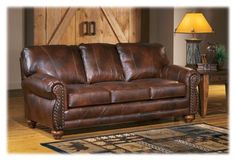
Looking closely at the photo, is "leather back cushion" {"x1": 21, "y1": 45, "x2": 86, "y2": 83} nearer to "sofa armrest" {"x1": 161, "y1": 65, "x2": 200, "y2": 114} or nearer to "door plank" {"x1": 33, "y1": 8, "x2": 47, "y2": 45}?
"sofa armrest" {"x1": 161, "y1": 65, "x2": 200, "y2": 114}

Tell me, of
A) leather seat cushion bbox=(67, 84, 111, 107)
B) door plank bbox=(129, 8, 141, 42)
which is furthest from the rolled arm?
door plank bbox=(129, 8, 141, 42)

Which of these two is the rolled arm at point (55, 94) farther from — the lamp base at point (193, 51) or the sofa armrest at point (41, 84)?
the lamp base at point (193, 51)

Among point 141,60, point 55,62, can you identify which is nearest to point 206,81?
point 141,60

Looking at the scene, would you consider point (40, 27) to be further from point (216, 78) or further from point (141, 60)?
point (216, 78)

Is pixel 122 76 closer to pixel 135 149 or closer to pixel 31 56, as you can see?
pixel 31 56

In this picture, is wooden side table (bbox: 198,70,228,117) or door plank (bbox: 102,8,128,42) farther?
door plank (bbox: 102,8,128,42)

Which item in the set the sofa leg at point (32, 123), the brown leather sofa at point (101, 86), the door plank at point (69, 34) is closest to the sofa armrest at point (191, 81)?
the brown leather sofa at point (101, 86)

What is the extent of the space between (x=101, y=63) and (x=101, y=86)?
450 millimetres

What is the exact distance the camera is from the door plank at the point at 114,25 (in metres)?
7.98

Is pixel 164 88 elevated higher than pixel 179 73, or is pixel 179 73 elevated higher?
pixel 179 73

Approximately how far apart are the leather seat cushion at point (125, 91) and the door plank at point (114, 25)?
3.32 metres

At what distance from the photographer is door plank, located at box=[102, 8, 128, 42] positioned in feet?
26.2

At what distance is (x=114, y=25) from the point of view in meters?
8.06
